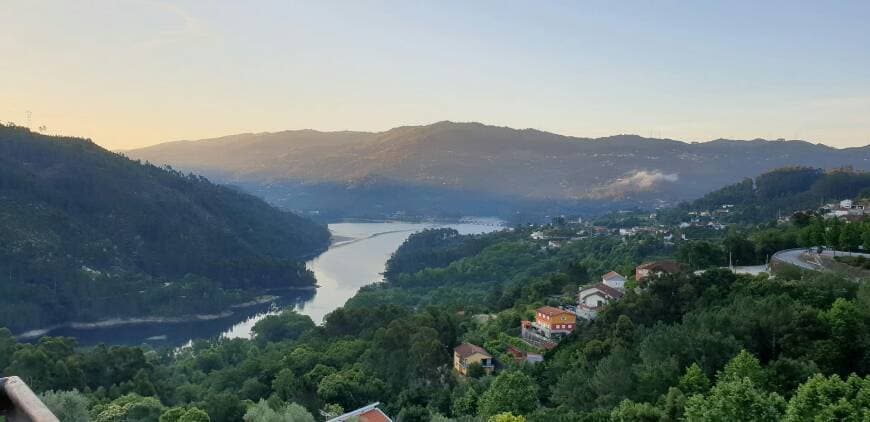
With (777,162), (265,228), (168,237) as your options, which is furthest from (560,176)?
(168,237)

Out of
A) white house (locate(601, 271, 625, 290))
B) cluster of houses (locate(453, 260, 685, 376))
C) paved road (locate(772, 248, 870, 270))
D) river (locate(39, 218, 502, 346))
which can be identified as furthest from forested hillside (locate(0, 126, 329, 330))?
paved road (locate(772, 248, 870, 270))

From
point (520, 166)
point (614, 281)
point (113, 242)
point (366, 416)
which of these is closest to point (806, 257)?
point (614, 281)

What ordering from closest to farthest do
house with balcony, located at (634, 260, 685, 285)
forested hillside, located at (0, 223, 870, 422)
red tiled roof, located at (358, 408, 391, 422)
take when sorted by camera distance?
forested hillside, located at (0, 223, 870, 422) < red tiled roof, located at (358, 408, 391, 422) < house with balcony, located at (634, 260, 685, 285)

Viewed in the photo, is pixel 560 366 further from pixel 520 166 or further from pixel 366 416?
pixel 520 166

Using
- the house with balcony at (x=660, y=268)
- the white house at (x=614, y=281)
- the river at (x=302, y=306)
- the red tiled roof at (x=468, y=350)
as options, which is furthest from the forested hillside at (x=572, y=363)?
the river at (x=302, y=306)

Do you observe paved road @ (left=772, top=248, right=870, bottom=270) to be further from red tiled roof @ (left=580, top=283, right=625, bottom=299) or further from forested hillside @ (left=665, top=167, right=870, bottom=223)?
forested hillside @ (left=665, top=167, right=870, bottom=223)

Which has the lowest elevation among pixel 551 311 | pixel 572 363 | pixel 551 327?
pixel 551 327

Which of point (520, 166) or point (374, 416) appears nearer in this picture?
point (374, 416)
